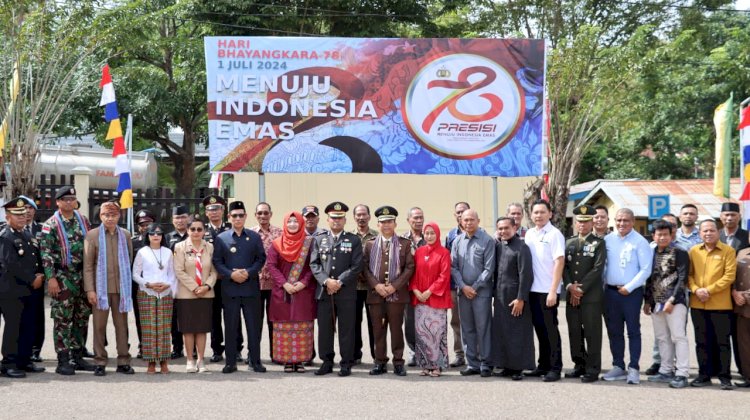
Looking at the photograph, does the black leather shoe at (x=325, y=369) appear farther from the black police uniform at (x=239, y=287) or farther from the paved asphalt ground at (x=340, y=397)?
the black police uniform at (x=239, y=287)

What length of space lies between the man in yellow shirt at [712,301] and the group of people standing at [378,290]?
0.06ft

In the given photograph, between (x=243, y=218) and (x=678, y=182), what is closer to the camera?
(x=243, y=218)

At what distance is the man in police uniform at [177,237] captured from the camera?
936 centimetres

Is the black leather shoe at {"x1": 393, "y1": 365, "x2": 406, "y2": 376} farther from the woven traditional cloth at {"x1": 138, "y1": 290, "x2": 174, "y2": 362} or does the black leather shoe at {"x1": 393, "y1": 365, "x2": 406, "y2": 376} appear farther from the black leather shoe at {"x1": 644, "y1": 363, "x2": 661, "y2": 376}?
the black leather shoe at {"x1": 644, "y1": 363, "x2": 661, "y2": 376}

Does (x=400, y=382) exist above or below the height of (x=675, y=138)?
below

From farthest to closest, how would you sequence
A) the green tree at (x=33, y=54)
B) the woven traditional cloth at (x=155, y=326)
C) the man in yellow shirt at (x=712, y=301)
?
1. the green tree at (x=33, y=54)
2. the woven traditional cloth at (x=155, y=326)
3. the man in yellow shirt at (x=712, y=301)

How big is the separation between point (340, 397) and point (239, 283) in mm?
1863

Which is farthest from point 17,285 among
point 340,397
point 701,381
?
point 701,381

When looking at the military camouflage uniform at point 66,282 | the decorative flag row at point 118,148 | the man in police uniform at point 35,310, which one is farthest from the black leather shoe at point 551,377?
the decorative flag row at point 118,148

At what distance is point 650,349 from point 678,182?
17435 millimetres

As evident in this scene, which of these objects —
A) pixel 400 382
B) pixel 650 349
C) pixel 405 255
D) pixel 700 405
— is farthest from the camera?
pixel 650 349

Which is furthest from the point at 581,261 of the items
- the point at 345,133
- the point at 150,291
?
the point at 345,133

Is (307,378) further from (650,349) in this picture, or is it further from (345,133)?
(345,133)

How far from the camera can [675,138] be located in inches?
1093
